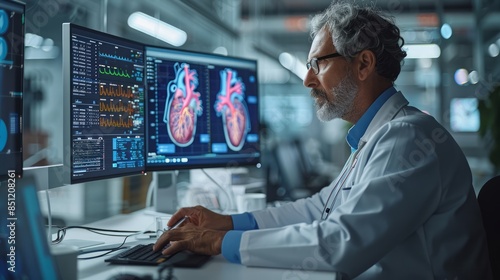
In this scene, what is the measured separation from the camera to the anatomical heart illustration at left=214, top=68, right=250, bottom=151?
2.10 m

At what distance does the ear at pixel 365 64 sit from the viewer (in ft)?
5.22

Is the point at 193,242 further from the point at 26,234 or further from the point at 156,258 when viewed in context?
the point at 26,234

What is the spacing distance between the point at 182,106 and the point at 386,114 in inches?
31.9

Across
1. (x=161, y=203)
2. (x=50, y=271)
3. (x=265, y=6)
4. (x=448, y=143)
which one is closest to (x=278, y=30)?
(x=265, y=6)

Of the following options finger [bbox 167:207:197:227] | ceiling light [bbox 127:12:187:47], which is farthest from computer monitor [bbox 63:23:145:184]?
ceiling light [bbox 127:12:187:47]

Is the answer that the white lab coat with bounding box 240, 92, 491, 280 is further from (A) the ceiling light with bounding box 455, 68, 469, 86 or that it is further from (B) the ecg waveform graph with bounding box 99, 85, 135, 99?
(A) the ceiling light with bounding box 455, 68, 469, 86

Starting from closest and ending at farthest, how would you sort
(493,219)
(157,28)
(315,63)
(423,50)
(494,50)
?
1. (493,219)
2. (315,63)
3. (157,28)
4. (494,50)
5. (423,50)

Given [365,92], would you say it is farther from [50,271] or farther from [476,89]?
[476,89]

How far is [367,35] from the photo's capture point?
1.59m

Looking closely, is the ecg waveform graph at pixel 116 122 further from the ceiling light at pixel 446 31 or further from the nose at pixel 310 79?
the ceiling light at pixel 446 31

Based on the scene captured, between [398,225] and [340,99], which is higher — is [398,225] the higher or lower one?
the lower one

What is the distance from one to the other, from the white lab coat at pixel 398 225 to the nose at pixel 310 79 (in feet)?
1.23

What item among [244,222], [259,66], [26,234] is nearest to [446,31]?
[259,66]

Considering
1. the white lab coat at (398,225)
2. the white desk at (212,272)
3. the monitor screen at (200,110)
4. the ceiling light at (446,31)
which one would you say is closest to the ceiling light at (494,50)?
the ceiling light at (446,31)
